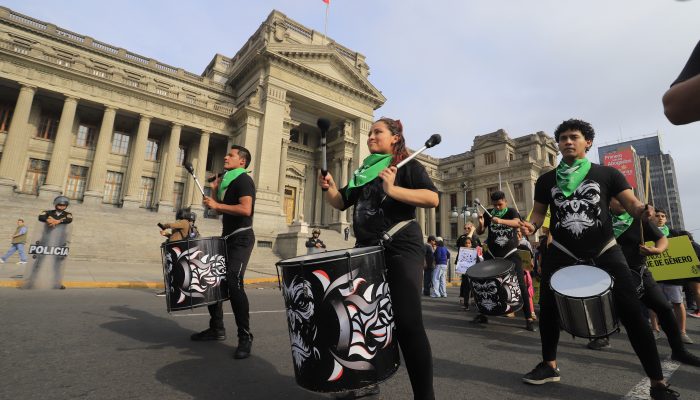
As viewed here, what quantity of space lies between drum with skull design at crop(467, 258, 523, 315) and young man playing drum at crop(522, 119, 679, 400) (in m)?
1.76

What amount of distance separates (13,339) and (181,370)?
200 cm

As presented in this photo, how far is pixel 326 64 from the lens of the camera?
2989 centimetres

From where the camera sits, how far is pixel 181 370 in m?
2.78

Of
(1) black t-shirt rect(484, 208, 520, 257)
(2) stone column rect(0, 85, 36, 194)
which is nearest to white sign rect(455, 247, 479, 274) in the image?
(1) black t-shirt rect(484, 208, 520, 257)

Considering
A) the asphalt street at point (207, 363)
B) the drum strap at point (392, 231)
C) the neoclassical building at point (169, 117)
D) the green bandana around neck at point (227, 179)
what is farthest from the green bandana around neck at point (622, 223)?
the neoclassical building at point (169, 117)

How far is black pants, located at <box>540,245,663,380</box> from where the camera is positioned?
97.9 inches

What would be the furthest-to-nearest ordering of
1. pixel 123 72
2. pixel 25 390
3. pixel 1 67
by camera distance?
pixel 123 72
pixel 1 67
pixel 25 390

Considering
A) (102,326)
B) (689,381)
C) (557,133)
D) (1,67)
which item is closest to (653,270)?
(689,381)

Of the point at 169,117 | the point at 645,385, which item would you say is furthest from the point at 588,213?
the point at 169,117

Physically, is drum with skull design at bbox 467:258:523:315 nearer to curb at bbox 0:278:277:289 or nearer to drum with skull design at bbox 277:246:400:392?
drum with skull design at bbox 277:246:400:392

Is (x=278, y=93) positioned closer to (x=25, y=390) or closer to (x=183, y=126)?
(x=183, y=126)

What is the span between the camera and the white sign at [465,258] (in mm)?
9213

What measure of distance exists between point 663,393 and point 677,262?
4194 millimetres

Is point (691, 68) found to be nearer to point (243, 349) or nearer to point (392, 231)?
point (392, 231)
